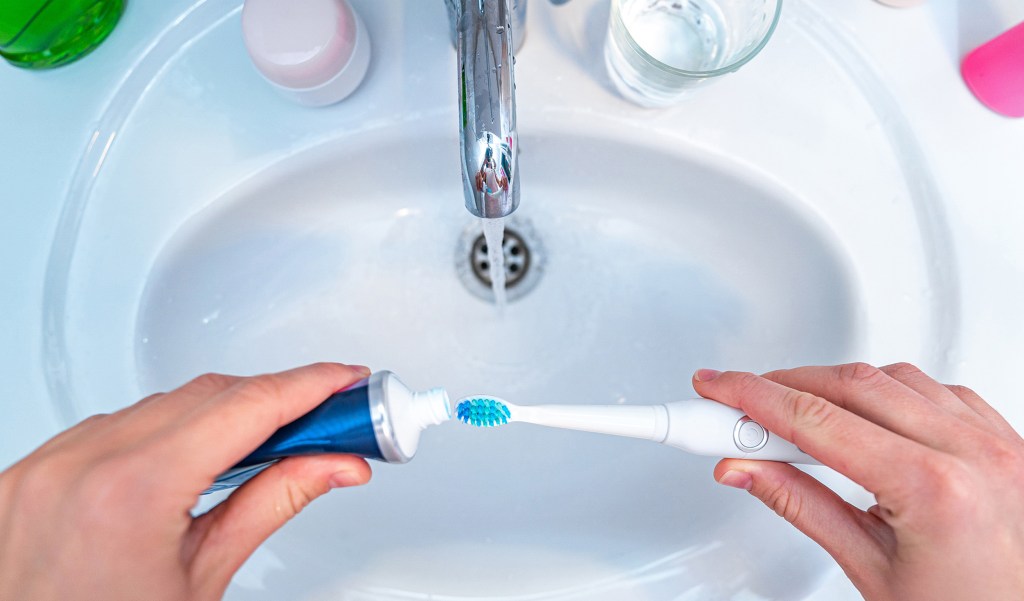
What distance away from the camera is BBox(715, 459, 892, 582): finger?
0.32 meters

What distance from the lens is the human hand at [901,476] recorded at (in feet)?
0.96

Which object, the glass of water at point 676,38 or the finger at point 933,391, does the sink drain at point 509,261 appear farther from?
the finger at point 933,391

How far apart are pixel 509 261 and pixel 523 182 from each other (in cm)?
7

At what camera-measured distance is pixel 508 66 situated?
0.31m

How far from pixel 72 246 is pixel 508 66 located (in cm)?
31

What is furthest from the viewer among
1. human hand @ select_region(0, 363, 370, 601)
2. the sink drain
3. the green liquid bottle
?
the sink drain

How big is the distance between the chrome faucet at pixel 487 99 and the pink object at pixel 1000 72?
1.03 ft

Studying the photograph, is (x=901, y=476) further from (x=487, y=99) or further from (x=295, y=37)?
(x=295, y=37)

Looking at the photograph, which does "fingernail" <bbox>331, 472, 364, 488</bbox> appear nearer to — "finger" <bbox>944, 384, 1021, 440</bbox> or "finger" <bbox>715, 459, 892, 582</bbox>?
"finger" <bbox>715, 459, 892, 582</bbox>

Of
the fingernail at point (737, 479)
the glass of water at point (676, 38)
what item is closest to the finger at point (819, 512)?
the fingernail at point (737, 479)

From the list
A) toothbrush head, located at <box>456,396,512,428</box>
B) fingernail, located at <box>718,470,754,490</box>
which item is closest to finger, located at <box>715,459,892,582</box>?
fingernail, located at <box>718,470,754,490</box>

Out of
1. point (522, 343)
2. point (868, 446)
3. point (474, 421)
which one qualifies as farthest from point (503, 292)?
point (868, 446)

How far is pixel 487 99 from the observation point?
0.31 metres

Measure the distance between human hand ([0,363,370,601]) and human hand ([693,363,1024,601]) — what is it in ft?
0.74
